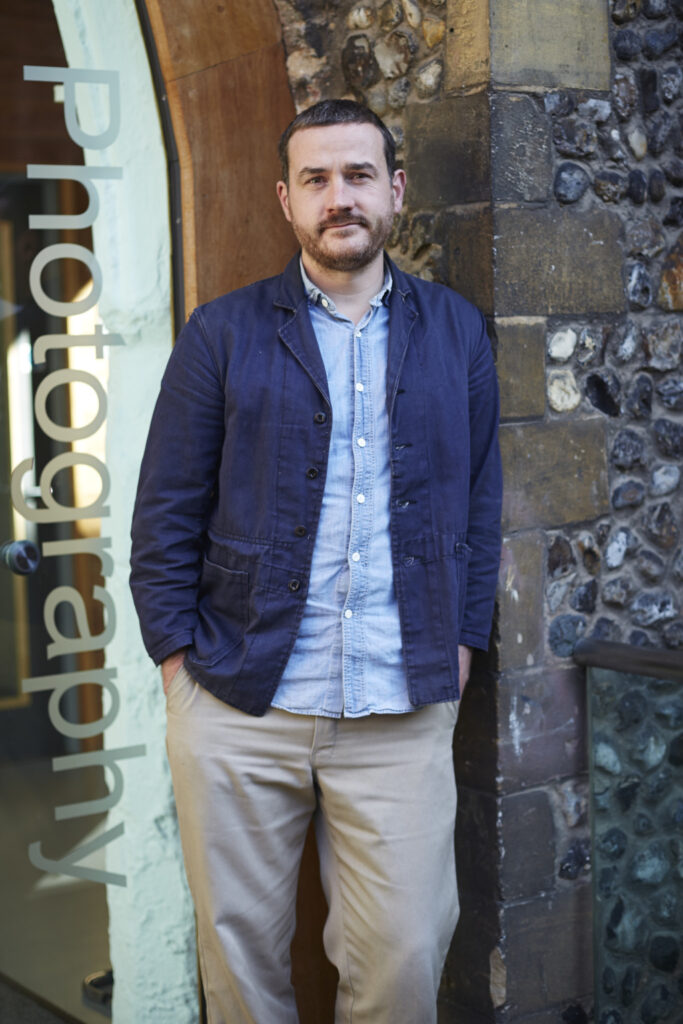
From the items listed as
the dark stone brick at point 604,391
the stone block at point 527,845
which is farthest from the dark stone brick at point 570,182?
the stone block at point 527,845

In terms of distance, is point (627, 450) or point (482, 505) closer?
point (482, 505)

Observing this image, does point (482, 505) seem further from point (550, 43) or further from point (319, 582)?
point (550, 43)

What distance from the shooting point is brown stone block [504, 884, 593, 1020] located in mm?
2848

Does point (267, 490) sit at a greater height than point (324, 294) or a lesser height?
lesser

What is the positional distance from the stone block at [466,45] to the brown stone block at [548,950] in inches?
69.6

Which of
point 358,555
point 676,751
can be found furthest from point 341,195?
point 676,751

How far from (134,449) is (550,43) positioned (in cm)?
128

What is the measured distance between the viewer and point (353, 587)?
2.30 m

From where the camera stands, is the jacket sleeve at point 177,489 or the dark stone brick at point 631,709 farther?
the dark stone brick at point 631,709

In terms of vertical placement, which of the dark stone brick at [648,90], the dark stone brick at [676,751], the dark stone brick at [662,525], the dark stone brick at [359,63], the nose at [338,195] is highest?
the dark stone brick at [359,63]

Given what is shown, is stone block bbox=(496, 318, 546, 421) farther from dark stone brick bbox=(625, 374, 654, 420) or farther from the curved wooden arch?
the curved wooden arch

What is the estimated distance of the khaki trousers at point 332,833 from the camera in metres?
2.35

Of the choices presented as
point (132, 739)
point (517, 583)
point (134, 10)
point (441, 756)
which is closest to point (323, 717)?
point (441, 756)

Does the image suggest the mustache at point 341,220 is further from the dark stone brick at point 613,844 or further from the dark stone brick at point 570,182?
the dark stone brick at point 613,844
